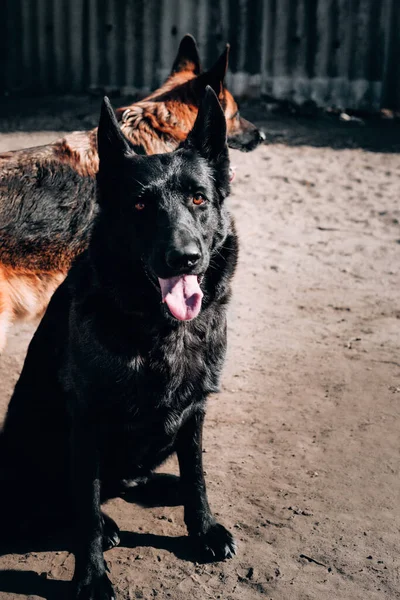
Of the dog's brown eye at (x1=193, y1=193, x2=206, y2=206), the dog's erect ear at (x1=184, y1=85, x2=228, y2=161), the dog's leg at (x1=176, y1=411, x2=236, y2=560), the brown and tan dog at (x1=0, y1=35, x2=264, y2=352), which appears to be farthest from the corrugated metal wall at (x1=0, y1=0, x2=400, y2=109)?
the dog's leg at (x1=176, y1=411, x2=236, y2=560)

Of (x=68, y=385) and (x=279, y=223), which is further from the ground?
(x=68, y=385)

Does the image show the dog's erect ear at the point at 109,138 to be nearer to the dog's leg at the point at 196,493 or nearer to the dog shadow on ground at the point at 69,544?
the dog's leg at the point at 196,493

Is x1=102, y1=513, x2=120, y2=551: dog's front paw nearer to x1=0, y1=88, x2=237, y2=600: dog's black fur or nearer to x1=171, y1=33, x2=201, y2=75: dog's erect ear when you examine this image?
x1=0, y1=88, x2=237, y2=600: dog's black fur

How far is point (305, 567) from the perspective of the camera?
3.33 m

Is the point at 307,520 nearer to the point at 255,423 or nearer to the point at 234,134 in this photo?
the point at 255,423

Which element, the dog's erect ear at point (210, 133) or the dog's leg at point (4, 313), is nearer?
the dog's erect ear at point (210, 133)

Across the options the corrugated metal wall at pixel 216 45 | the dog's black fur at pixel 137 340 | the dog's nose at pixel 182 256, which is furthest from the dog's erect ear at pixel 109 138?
the corrugated metal wall at pixel 216 45

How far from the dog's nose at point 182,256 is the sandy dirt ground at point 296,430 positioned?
1367mm

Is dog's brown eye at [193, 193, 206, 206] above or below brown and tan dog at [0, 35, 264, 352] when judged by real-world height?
above

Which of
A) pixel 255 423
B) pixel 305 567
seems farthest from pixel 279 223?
pixel 305 567

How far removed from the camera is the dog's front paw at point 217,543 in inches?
134

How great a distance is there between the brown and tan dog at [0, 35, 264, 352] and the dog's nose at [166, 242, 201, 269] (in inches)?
60.5

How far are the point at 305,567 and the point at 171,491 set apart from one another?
81cm

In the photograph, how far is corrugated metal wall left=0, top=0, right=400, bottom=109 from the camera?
10.7 meters
